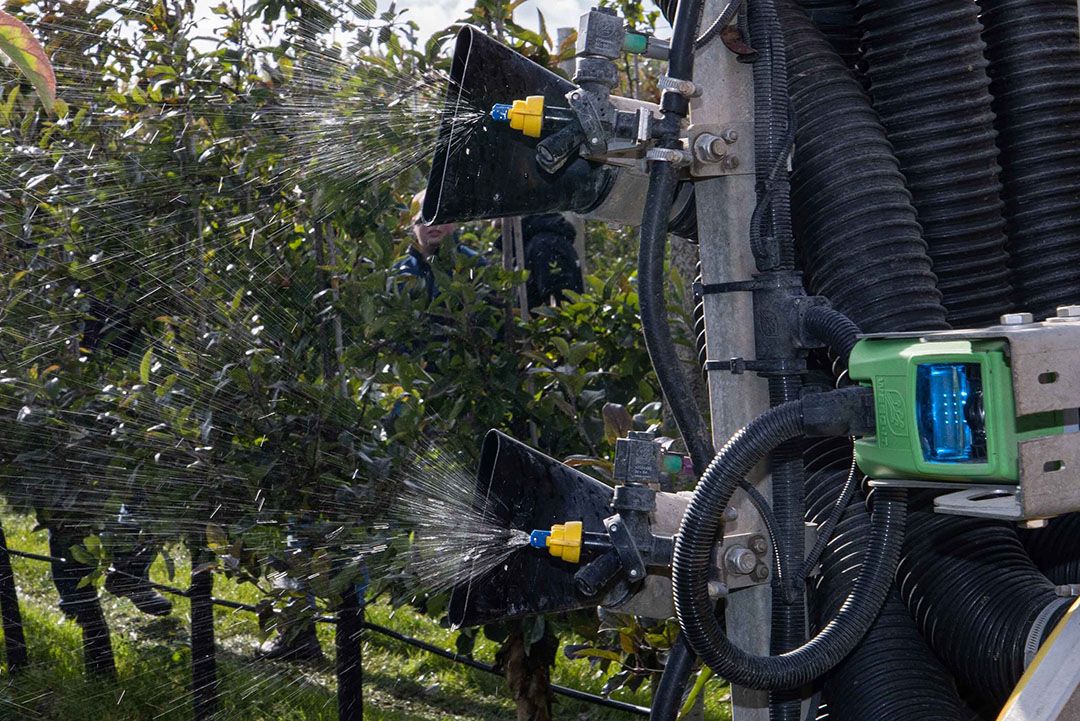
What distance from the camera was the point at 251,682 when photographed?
4.58m

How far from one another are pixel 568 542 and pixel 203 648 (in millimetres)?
2649

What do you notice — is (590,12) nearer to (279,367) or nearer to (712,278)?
(712,278)

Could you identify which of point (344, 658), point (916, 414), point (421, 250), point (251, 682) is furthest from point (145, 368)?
point (916, 414)

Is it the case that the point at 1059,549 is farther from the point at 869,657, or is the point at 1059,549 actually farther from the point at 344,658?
the point at 344,658

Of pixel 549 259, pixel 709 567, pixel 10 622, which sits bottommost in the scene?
pixel 10 622

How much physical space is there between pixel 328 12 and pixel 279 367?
40.4 inches

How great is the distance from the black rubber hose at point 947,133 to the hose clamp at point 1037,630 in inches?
22.3

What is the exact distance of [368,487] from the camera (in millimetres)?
3045

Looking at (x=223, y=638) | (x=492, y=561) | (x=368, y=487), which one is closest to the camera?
(x=492, y=561)

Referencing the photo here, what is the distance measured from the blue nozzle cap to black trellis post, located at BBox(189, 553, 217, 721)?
6.38 feet

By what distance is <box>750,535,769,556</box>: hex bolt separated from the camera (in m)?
1.95

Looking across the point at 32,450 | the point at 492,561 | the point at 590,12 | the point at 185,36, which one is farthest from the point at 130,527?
the point at 590,12

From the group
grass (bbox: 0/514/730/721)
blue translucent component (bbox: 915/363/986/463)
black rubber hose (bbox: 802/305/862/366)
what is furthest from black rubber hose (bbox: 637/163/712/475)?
grass (bbox: 0/514/730/721)

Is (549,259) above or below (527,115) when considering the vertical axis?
above
